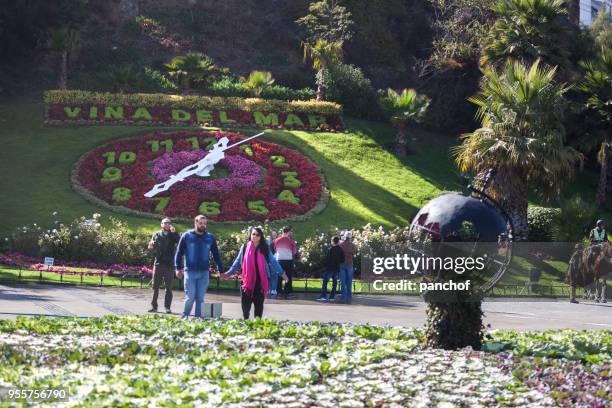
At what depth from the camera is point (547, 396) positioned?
10031 millimetres

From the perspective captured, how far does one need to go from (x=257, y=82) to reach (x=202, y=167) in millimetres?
8478

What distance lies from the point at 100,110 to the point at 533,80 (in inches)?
696

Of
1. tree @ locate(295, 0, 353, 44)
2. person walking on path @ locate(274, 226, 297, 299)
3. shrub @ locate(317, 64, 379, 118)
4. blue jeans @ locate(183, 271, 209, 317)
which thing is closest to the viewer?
blue jeans @ locate(183, 271, 209, 317)

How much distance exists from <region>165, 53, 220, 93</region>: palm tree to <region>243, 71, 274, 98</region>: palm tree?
158 centimetres

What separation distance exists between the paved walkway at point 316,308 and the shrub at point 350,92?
19416mm

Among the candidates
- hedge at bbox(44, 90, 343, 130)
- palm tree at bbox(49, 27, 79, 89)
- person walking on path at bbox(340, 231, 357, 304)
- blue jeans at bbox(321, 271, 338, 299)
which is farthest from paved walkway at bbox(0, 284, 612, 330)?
palm tree at bbox(49, 27, 79, 89)

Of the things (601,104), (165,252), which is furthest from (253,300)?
(601,104)

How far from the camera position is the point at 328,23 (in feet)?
151

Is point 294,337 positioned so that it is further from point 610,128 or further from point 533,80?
point 610,128

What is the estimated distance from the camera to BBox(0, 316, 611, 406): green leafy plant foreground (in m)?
9.29

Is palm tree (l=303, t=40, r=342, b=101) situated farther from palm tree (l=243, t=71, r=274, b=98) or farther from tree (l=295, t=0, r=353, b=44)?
palm tree (l=243, t=71, r=274, b=98)

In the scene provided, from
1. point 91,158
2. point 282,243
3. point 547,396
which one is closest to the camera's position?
point 547,396

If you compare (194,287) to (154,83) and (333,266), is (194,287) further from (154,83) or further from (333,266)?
(154,83)

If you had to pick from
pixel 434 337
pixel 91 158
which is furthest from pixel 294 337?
pixel 91 158
